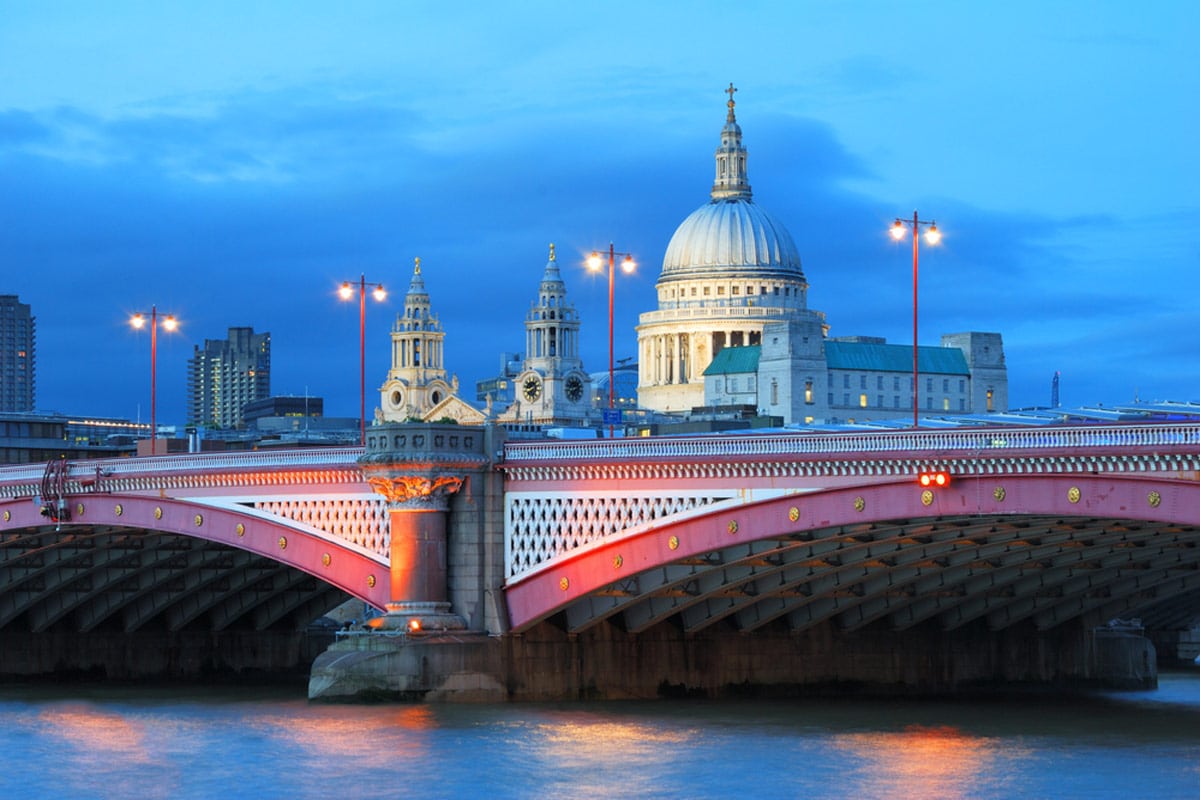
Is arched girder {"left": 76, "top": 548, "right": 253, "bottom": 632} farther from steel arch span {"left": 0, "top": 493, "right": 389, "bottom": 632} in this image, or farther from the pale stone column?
the pale stone column

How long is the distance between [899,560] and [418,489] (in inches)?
490

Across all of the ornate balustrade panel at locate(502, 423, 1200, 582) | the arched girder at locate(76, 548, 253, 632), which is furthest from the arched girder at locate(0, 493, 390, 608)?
the ornate balustrade panel at locate(502, 423, 1200, 582)

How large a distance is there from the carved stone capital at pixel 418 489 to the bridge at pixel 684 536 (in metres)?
0.07

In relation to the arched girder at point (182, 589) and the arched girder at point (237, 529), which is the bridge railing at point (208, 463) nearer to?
the arched girder at point (237, 529)

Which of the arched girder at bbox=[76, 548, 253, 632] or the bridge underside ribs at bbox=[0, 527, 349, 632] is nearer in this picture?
the bridge underside ribs at bbox=[0, 527, 349, 632]

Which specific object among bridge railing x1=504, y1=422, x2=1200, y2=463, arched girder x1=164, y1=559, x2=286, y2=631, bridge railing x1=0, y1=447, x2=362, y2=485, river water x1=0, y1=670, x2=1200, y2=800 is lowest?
river water x1=0, y1=670, x2=1200, y2=800

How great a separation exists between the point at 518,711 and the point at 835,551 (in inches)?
346

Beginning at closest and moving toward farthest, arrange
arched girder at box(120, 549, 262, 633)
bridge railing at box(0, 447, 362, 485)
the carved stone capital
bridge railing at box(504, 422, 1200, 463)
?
bridge railing at box(504, 422, 1200, 463) < the carved stone capital < bridge railing at box(0, 447, 362, 485) < arched girder at box(120, 549, 262, 633)

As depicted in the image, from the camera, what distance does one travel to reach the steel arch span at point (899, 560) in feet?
177

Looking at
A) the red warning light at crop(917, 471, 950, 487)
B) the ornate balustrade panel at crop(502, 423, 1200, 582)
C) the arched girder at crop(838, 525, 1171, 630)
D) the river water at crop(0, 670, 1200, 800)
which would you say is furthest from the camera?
the arched girder at crop(838, 525, 1171, 630)

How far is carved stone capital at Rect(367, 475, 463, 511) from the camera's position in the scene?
219 ft

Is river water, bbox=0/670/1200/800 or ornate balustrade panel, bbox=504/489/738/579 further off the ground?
ornate balustrade panel, bbox=504/489/738/579

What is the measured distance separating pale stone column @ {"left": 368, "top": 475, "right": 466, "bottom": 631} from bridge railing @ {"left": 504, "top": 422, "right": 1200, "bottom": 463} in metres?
2.29

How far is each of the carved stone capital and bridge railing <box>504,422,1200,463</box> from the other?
177 cm
